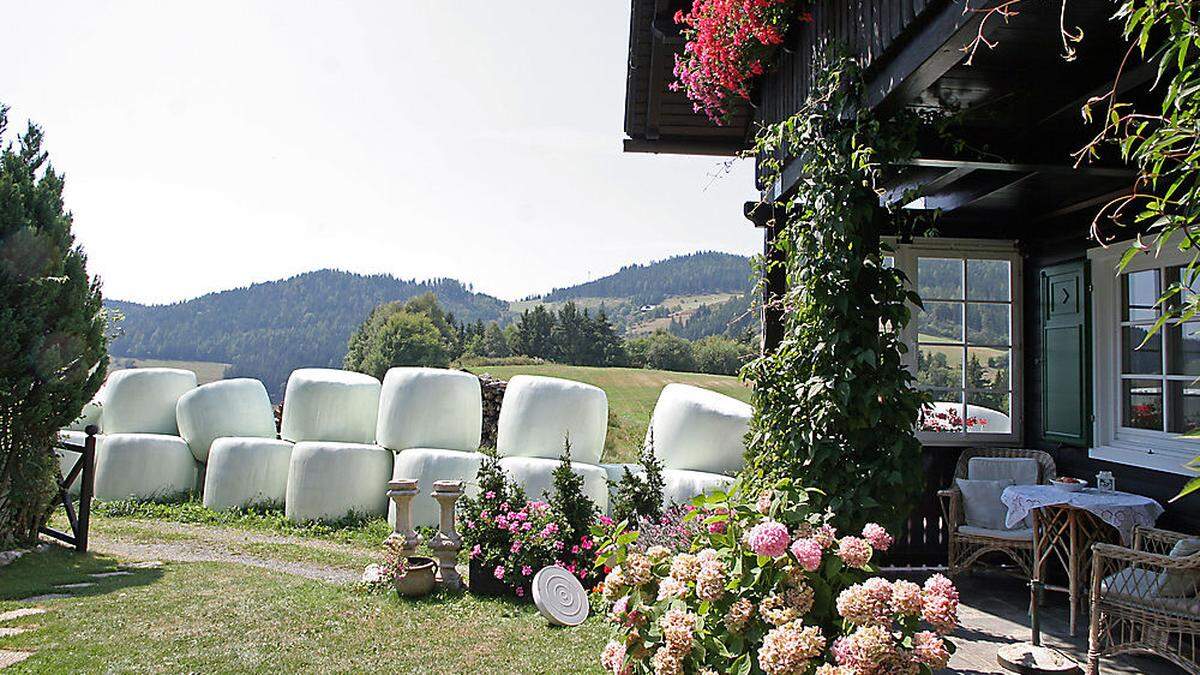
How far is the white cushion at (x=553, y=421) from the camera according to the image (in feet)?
26.8

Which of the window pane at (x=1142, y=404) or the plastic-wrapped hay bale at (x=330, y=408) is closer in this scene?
the window pane at (x=1142, y=404)

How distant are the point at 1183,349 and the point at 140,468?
1082 centimetres

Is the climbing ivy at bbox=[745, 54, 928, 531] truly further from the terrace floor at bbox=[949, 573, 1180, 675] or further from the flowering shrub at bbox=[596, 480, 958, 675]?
the terrace floor at bbox=[949, 573, 1180, 675]

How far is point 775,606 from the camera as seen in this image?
2543 millimetres

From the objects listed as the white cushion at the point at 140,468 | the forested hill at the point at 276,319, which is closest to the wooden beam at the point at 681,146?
the white cushion at the point at 140,468

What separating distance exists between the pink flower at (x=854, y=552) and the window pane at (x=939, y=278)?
3.86 metres

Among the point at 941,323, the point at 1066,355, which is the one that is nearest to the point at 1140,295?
the point at 1066,355

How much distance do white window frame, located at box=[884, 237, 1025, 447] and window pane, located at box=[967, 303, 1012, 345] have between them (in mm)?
53

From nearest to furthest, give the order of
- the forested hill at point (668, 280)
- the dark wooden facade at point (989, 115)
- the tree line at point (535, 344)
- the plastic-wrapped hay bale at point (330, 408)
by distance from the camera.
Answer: the dark wooden facade at point (989, 115) < the plastic-wrapped hay bale at point (330, 408) < the tree line at point (535, 344) < the forested hill at point (668, 280)

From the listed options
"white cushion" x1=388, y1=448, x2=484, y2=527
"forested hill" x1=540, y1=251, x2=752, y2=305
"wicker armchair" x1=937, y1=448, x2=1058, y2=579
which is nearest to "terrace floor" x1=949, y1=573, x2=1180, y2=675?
"wicker armchair" x1=937, y1=448, x2=1058, y2=579

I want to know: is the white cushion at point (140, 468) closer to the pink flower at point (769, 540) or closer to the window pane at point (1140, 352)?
the pink flower at point (769, 540)

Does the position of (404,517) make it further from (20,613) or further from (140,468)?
(140,468)

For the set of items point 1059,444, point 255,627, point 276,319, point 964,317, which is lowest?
point 255,627

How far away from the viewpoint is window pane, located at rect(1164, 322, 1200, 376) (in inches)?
183
